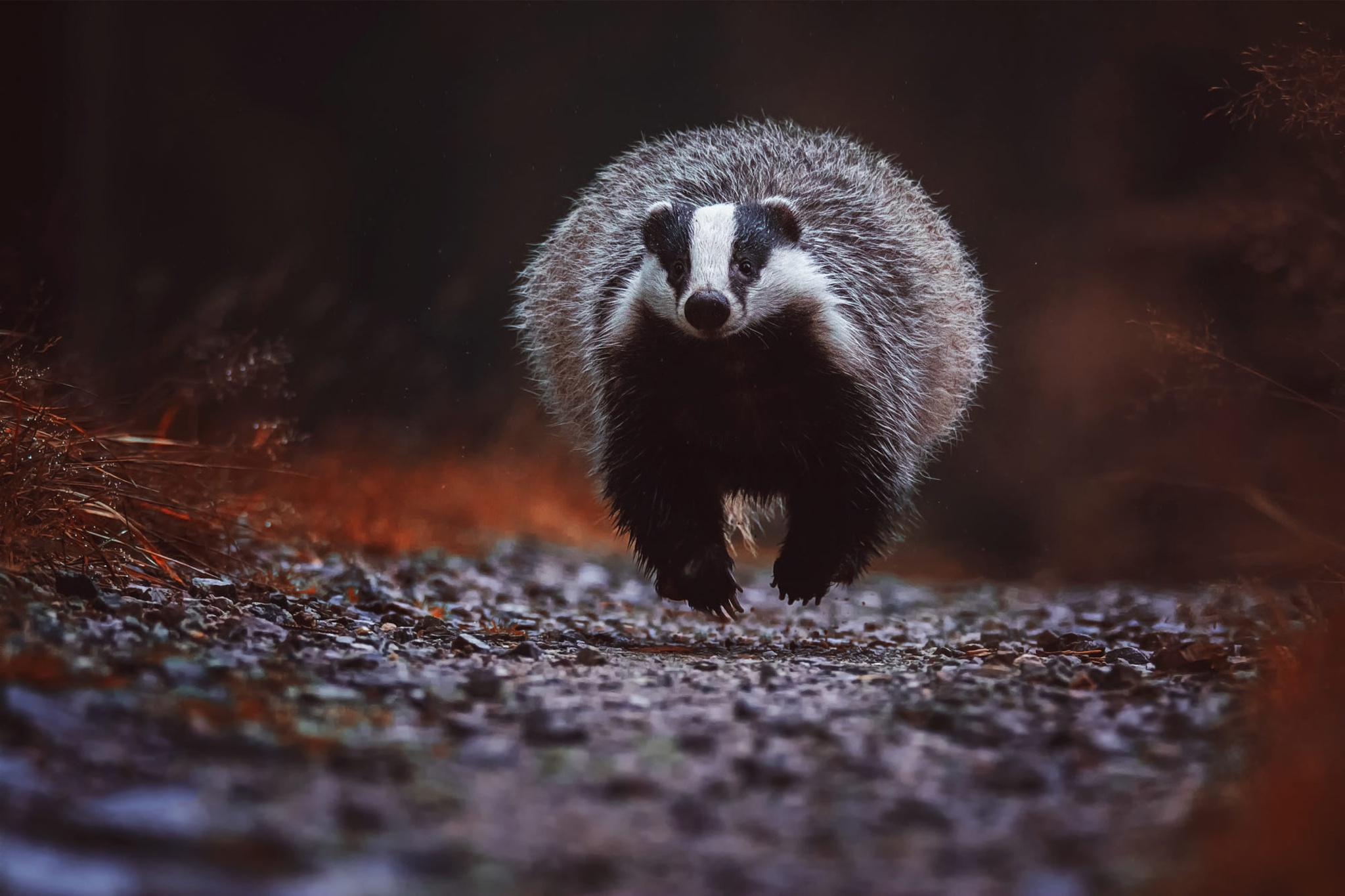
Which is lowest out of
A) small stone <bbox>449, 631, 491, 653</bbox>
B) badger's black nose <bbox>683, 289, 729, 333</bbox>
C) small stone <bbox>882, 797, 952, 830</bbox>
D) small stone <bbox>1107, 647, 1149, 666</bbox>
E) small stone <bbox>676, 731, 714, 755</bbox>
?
small stone <bbox>882, 797, 952, 830</bbox>

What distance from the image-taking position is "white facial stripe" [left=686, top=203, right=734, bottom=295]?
11.8 feet

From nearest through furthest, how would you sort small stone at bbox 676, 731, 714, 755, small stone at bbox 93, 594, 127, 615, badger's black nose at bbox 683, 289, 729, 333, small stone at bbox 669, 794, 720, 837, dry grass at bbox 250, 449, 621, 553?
small stone at bbox 669, 794, 720, 837, small stone at bbox 676, 731, 714, 755, small stone at bbox 93, 594, 127, 615, badger's black nose at bbox 683, 289, 729, 333, dry grass at bbox 250, 449, 621, 553

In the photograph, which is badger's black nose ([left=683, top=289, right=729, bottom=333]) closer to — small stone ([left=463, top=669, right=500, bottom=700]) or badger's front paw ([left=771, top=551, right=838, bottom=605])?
badger's front paw ([left=771, top=551, right=838, bottom=605])

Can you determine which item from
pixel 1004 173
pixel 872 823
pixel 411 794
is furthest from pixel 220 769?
pixel 1004 173

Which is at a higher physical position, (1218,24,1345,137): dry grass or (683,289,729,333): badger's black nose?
(1218,24,1345,137): dry grass

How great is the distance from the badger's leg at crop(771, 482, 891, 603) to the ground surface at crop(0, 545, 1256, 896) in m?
0.70

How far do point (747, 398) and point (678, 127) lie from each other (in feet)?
15.0

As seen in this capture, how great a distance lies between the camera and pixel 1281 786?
1528 millimetres

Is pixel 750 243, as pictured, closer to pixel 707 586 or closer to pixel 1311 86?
pixel 707 586

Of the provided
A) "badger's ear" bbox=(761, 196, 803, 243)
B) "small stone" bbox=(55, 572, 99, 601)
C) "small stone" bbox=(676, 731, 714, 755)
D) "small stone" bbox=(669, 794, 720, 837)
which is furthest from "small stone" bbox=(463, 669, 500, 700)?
"badger's ear" bbox=(761, 196, 803, 243)

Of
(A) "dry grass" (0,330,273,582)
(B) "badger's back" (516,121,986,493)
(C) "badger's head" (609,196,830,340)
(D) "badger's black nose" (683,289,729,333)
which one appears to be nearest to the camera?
(A) "dry grass" (0,330,273,582)

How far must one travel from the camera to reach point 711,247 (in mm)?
3688

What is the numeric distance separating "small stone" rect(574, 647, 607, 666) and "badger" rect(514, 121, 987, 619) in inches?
35.3

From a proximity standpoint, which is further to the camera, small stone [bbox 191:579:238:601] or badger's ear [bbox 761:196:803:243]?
badger's ear [bbox 761:196:803:243]
